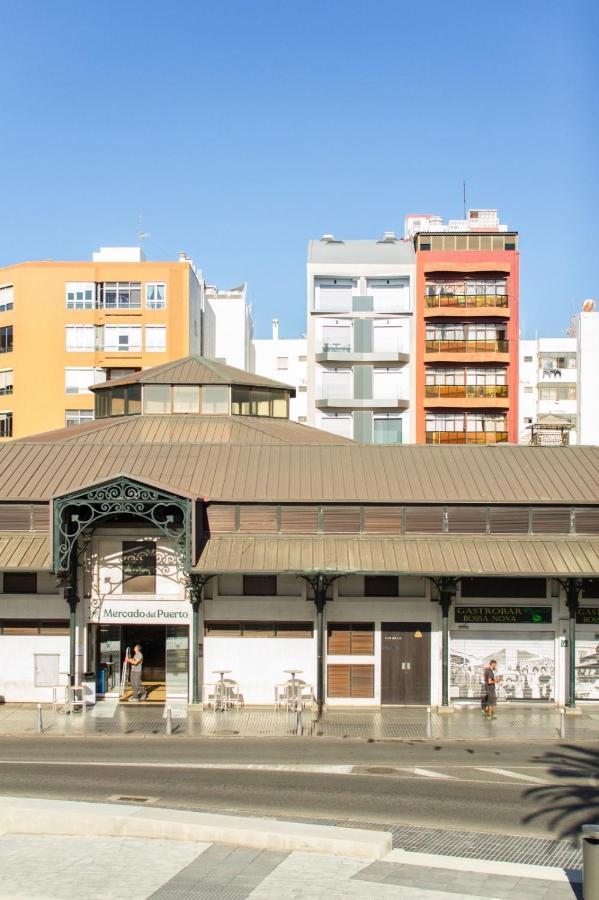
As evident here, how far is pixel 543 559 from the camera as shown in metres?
35.0

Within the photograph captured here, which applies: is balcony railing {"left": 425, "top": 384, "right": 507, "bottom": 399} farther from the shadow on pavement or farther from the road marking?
the road marking

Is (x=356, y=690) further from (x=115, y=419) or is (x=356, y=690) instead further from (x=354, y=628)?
(x=115, y=419)

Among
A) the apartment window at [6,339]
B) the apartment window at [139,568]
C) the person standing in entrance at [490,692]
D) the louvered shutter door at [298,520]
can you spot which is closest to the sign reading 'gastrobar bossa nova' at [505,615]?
the person standing in entrance at [490,692]

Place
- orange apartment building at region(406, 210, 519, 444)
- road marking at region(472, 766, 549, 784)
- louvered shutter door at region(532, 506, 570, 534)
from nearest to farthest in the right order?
1. road marking at region(472, 766, 549, 784)
2. louvered shutter door at region(532, 506, 570, 534)
3. orange apartment building at region(406, 210, 519, 444)

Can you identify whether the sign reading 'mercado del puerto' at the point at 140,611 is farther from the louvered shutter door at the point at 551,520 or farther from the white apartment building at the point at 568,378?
the white apartment building at the point at 568,378

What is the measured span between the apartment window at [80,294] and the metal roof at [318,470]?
105ft

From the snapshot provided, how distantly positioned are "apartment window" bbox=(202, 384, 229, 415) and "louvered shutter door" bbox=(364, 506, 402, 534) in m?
11.3

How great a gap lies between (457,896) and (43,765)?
13.5 meters

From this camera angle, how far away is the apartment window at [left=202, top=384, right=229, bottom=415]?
45.6m

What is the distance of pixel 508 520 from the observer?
36406 millimetres

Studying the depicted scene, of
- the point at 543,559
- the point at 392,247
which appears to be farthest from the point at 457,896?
the point at 392,247

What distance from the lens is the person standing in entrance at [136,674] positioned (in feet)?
115

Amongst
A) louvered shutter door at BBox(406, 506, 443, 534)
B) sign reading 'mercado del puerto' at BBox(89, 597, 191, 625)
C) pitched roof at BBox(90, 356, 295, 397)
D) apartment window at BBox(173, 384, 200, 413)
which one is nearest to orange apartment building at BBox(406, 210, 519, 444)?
pitched roof at BBox(90, 356, 295, 397)

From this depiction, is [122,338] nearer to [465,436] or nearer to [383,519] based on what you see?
[465,436]
